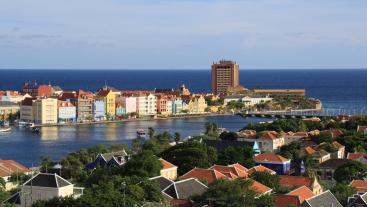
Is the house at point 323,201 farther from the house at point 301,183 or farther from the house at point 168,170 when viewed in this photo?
the house at point 168,170

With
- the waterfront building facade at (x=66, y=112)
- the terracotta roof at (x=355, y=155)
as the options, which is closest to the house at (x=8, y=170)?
the terracotta roof at (x=355, y=155)

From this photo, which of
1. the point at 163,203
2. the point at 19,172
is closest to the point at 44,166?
the point at 19,172

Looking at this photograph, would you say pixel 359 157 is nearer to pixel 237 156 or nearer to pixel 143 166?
pixel 237 156

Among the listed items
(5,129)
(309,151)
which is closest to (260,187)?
(309,151)

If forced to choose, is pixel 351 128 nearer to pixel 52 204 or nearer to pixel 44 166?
pixel 44 166

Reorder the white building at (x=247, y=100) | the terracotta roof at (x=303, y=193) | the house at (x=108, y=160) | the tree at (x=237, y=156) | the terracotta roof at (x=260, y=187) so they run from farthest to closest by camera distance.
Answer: the white building at (x=247, y=100), the tree at (x=237, y=156), the house at (x=108, y=160), the terracotta roof at (x=260, y=187), the terracotta roof at (x=303, y=193)

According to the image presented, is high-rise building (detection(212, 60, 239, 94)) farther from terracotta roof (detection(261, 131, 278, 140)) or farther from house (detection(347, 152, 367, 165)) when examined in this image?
house (detection(347, 152, 367, 165))
